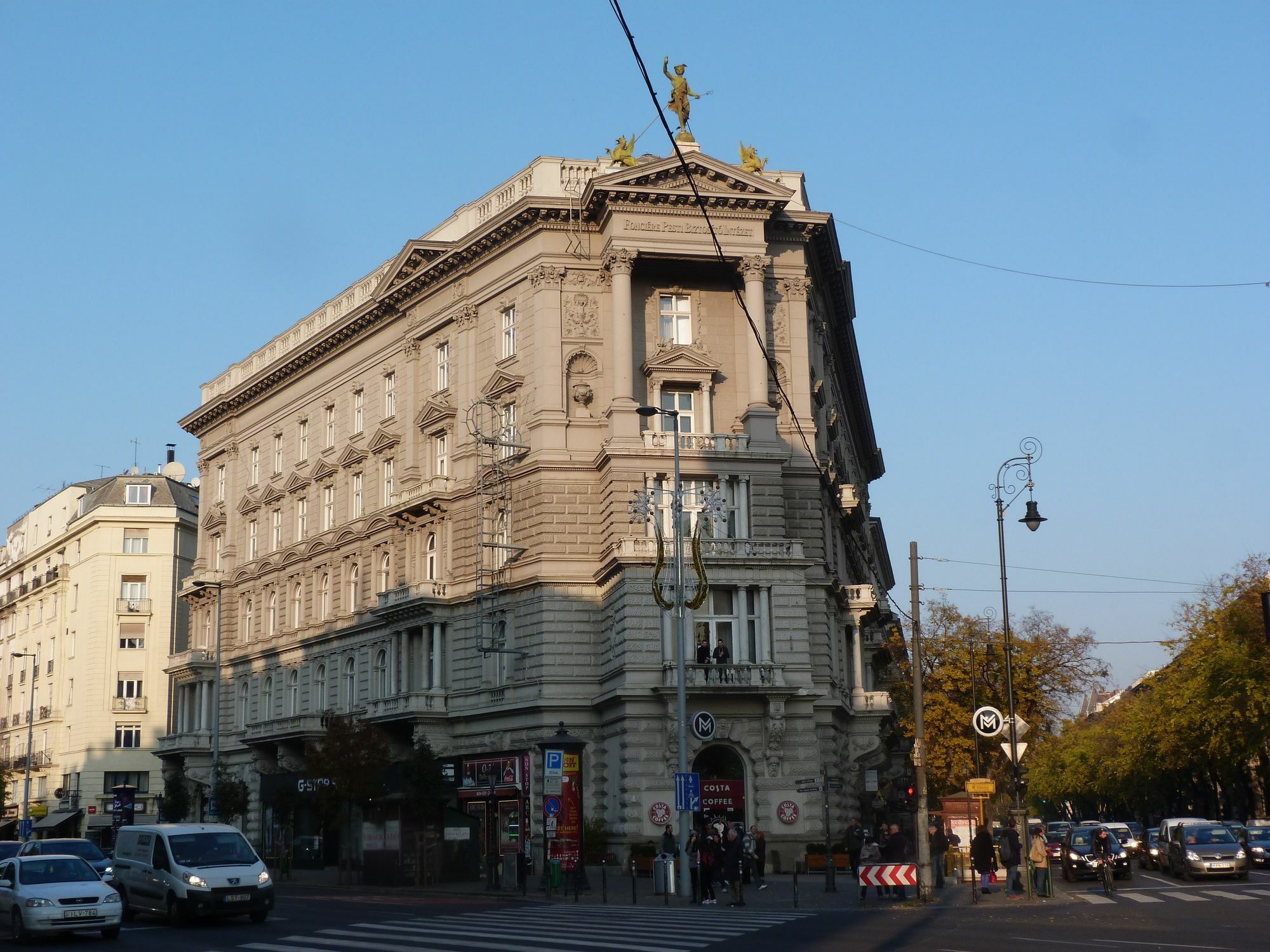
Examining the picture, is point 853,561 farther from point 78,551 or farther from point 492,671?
point 78,551

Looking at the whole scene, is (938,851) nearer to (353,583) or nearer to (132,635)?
(353,583)

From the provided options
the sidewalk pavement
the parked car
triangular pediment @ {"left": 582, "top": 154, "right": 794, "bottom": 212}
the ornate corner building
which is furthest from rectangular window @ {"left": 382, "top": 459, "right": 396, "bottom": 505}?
the parked car

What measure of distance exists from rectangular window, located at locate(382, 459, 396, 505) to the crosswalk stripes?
32269 mm

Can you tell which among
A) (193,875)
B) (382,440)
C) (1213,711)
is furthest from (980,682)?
(193,875)

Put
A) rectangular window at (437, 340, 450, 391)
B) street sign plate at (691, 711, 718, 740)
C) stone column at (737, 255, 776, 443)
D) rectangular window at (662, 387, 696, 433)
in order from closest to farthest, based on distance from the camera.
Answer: street sign plate at (691, 711, 718, 740)
stone column at (737, 255, 776, 443)
rectangular window at (662, 387, 696, 433)
rectangular window at (437, 340, 450, 391)

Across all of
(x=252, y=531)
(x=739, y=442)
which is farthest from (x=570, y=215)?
(x=252, y=531)

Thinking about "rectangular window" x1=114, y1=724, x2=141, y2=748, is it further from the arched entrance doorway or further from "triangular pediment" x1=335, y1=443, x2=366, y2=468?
the arched entrance doorway

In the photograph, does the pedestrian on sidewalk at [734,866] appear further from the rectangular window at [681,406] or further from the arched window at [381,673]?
the arched window at [381,673]

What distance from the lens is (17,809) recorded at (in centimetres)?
9925

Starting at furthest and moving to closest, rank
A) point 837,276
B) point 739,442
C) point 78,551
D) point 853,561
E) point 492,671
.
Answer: point 78,551
point 853,561
point 837,276
point 492,671
point 739,442

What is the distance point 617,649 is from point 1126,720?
57.4m

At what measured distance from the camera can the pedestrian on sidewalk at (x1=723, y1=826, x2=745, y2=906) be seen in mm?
35156

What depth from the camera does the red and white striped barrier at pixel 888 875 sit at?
33031 millimetres

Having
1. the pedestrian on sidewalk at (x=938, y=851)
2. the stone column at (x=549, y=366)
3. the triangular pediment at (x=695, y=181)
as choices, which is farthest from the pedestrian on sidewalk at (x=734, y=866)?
the triangular pediment at (x=695, y=181)
